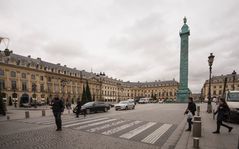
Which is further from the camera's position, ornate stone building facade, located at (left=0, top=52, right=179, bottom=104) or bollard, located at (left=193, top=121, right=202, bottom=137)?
ornate stone building facade, located at (left=0, top=52, right=179, bottom=104)

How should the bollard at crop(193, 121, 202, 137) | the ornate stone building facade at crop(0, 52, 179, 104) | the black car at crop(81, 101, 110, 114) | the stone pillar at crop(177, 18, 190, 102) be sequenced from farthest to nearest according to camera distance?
the ornate stone building facade at crop(0, 52, 179, 104) < the stone pillar at crop(177, 18, 190, 102) < the black car at crop(81, 101, 110, 114) < the bollard at crop(193, 121, 202, 137)

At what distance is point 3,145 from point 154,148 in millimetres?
6317

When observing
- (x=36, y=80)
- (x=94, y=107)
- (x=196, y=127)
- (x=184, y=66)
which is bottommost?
(x=94, y=107)

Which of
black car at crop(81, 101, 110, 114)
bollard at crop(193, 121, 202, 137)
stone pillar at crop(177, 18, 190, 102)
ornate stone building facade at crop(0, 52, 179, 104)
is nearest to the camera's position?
bollard at crop(193, 121, 202, 137)

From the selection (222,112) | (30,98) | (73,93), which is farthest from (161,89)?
(222,112)

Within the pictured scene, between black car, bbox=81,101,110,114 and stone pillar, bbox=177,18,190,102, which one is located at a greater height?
stone pillar, bbox=177,18,190,102

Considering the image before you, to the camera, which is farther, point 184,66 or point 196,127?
point 184,66

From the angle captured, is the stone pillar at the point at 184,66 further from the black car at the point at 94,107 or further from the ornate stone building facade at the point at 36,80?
the black car at the point at 94,107

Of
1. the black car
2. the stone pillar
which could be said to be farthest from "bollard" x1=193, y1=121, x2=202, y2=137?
the stone pillar

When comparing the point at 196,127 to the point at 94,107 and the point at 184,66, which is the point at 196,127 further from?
the point at 184,66

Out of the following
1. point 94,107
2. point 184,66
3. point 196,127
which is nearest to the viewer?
point 196,127

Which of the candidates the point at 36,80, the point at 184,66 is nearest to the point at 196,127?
the point at 184,66

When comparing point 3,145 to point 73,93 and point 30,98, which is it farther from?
point 73,93

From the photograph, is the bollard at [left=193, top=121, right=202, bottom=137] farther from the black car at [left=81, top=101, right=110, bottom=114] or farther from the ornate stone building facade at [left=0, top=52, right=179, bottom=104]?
the ornate stone building facade at [left=0, top=52, right=179, bottom=104]
